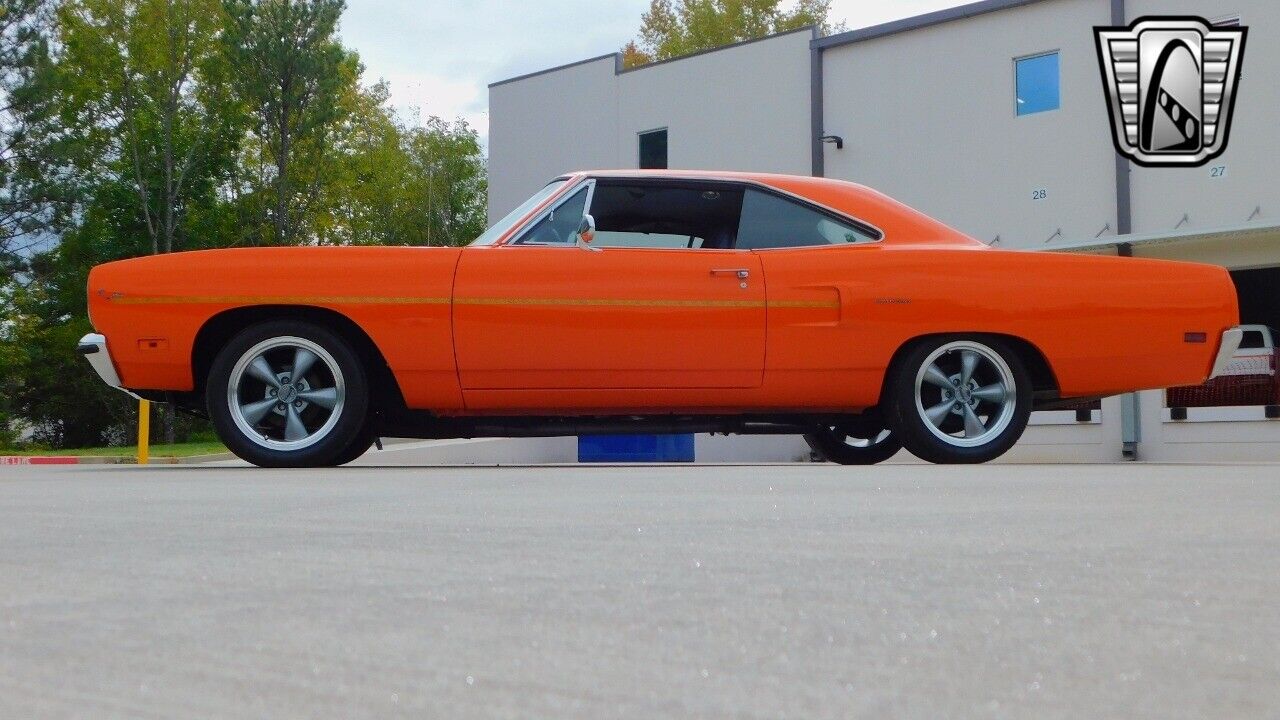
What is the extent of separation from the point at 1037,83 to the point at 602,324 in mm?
15878

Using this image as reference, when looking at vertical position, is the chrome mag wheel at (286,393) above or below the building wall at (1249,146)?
below

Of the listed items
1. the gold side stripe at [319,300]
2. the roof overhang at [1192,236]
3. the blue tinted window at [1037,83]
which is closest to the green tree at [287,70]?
the blue tinted window at [1037,83]

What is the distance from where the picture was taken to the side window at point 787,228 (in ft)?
20.1

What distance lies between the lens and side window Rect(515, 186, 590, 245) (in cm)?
596

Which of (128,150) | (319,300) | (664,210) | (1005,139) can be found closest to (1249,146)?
(1005,139)

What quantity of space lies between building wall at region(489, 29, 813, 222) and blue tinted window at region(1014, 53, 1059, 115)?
3821 mm

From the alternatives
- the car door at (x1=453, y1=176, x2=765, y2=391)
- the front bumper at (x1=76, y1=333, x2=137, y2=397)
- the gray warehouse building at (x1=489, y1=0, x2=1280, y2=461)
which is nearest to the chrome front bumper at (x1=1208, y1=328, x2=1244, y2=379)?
the car door at (x1=453, y1=176, x2=765, y2=391)

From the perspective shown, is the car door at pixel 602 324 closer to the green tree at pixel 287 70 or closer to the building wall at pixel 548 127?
the building wall at pixel 548 127

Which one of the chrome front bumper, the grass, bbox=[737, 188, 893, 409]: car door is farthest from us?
the grass

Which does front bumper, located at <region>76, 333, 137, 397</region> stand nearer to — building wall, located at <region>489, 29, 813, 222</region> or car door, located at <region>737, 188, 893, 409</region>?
car door, located at <region>737, 188, 893, 409</region>

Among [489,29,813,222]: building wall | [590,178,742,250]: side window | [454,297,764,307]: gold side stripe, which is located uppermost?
[489,29,813,222]: building wall

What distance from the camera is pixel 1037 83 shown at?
779 inches

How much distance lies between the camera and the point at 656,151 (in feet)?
82.2

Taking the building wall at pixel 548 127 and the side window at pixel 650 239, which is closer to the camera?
the side window at pixel 650 239
